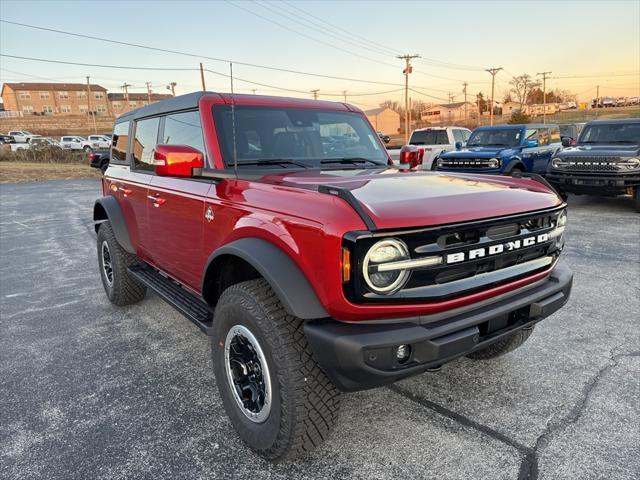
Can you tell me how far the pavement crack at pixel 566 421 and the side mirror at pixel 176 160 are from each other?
240 cm

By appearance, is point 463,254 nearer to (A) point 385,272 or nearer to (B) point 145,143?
(A) point 385,272

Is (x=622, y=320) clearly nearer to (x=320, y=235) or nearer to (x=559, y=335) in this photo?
(x=559, y=335)

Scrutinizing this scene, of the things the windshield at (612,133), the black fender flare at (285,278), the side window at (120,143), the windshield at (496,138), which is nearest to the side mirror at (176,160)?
the black fender flare at (285,278)

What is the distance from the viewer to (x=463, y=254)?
210cm

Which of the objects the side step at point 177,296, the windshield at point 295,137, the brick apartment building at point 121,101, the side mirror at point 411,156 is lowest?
the side step at point 177,296

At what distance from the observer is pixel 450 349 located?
199 cm

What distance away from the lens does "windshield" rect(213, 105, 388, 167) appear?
3051 millimetres

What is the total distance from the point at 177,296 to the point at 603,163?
9.00 metres

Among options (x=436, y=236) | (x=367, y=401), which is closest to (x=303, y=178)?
(x=436, y=236)

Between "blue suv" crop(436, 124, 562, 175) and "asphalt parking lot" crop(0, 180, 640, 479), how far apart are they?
268 inches

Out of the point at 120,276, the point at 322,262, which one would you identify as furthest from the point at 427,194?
the point at 120,276

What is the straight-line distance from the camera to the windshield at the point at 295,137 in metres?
3.05

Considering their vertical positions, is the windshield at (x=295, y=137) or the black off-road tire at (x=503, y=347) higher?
the windshield at (x=295, y=137)

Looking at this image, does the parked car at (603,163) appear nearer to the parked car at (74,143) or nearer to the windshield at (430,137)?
the windshield at (430,137)
